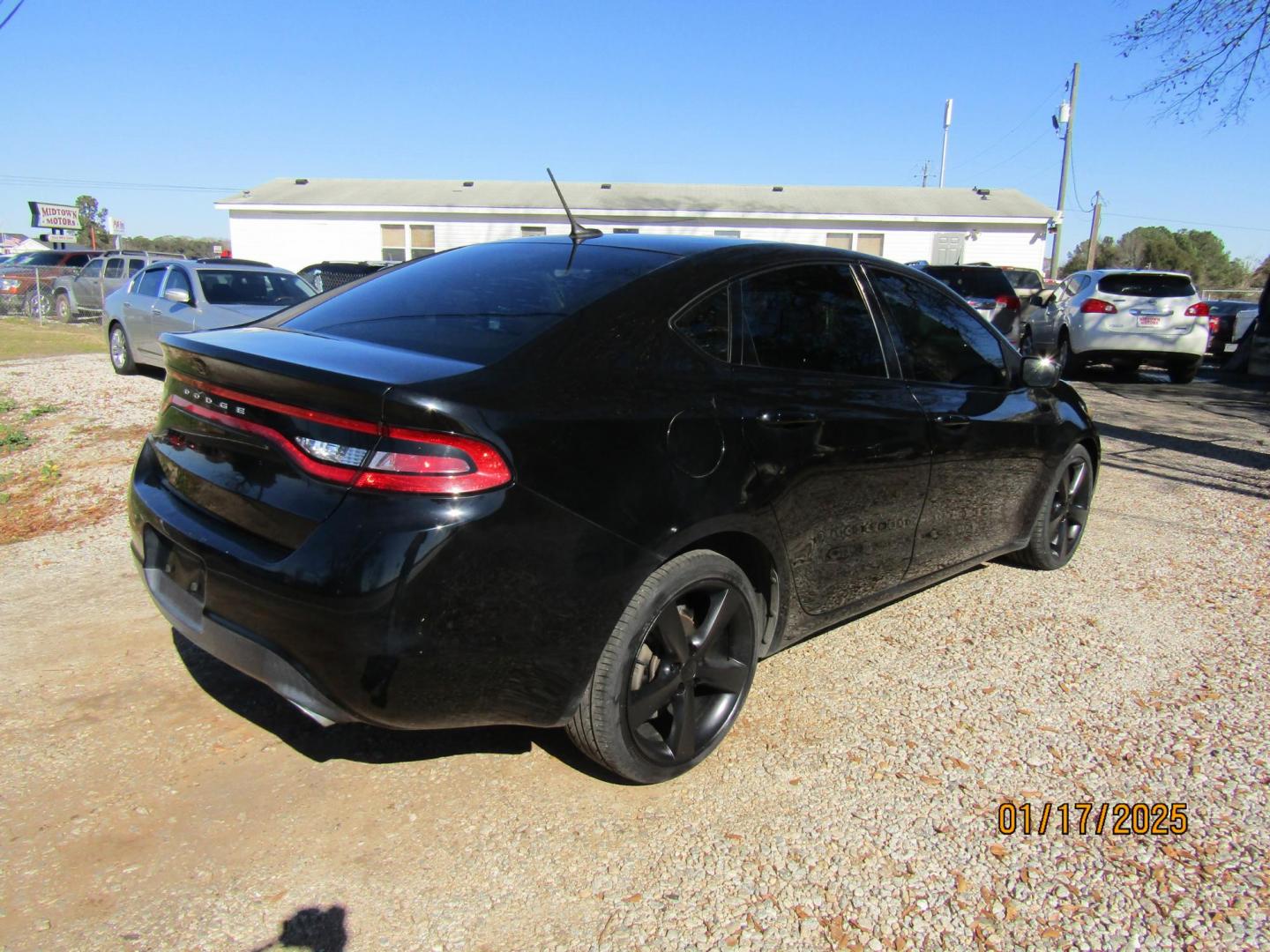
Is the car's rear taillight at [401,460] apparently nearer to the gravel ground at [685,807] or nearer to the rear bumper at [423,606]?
the rear bumper at [423,606]

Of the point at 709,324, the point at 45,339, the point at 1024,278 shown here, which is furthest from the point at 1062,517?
the point at 45,339

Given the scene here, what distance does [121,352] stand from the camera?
39.9 ft

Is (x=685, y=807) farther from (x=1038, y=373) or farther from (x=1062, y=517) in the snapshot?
(x=1062, y=517)

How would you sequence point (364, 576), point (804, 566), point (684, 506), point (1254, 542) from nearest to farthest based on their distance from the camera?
1. point (364, 576)
2. point (684, 506)
3. point (804, 566)
4. point (1254, 542)

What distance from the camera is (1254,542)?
5.90m

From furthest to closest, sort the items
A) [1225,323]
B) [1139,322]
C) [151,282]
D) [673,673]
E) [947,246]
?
[947,246] → [1225,323] → [1139,322] → [151,282] → [673,673]

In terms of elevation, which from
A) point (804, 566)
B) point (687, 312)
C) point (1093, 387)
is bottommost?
point (1093, 387)

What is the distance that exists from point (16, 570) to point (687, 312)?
3874 millimetres

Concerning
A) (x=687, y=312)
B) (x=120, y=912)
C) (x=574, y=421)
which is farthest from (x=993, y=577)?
(x=120, y=912)

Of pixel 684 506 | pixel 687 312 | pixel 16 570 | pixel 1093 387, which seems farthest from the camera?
pixel 1093 387

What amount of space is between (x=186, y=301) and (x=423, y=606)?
9366 mm

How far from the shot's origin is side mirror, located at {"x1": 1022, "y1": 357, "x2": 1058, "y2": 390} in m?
4.56

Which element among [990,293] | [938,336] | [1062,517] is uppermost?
[938,336]

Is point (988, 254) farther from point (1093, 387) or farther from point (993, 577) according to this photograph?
point (993, 577)
